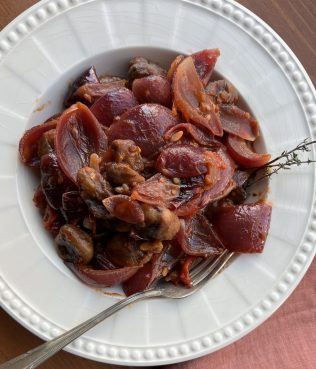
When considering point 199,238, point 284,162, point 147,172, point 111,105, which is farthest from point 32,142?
point 284,162

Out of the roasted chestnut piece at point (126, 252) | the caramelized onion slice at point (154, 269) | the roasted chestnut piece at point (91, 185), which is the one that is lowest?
the caramelized onion slice at point (154, 269)

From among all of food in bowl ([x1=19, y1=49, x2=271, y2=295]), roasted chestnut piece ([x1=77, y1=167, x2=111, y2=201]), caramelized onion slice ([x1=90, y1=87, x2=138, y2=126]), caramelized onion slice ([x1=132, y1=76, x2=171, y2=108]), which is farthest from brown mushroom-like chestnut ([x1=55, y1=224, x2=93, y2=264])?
caramelized onion slice ([x1=132, y1=76, x2=171, y2=108])

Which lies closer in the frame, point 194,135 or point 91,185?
point 91,185

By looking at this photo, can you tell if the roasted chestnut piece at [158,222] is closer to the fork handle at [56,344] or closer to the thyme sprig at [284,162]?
the fork handle at [56,344]

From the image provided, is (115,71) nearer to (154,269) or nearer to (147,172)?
(147,172)

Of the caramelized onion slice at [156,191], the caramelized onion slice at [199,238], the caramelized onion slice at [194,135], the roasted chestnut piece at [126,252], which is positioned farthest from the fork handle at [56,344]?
the caramelized onion slice at [194,135]

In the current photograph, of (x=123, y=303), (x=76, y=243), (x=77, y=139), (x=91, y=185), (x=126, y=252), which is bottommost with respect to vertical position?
(x=123, y=303)
